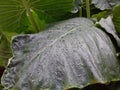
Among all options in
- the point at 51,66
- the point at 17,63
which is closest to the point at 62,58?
the point at 51,66

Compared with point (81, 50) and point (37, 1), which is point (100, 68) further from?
point (37, 1)

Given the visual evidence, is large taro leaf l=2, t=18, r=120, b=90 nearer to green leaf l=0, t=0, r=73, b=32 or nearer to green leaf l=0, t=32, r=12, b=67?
green leaf l=0, t=0, r=73, b=32

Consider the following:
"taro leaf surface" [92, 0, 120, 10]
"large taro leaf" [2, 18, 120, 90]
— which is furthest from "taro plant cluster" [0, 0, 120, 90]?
"large taro leaf" [2, 18, 120, 90]

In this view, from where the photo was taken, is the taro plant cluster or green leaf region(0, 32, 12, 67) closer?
the taro plant cluster

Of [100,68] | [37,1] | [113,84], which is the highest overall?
[37,1]

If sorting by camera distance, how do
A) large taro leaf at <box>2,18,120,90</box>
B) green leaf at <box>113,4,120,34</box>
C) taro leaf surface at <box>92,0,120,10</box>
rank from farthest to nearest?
taro leaf surface at <box>92,0,120,10</box>
green leaf at <box>113,4,120,34</box>
large taro leaf at <box>2,18,120,90</box>

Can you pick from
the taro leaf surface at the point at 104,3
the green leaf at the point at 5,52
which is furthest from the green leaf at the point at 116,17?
the green leaf at the point at 5,52
